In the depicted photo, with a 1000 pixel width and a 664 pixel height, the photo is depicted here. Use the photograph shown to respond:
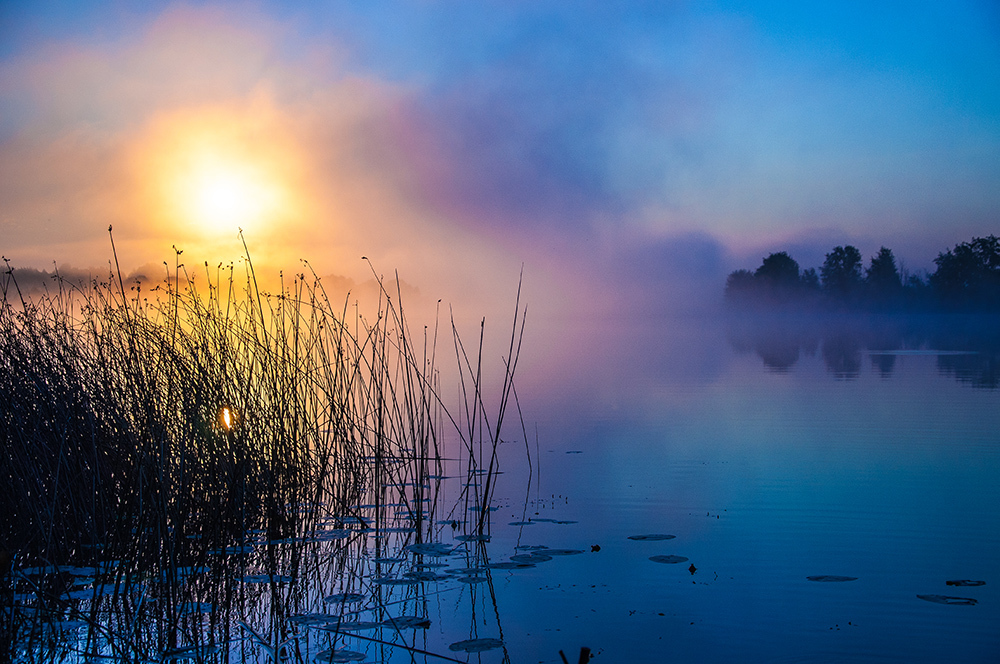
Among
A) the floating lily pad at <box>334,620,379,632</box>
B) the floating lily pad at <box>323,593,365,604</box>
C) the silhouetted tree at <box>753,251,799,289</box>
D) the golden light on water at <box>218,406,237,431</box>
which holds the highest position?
the silhouetted tree at <box>753,251,799,289</box>

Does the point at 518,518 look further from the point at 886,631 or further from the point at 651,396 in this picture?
the point at 651,396

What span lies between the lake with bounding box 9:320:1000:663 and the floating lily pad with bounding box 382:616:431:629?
10 mm

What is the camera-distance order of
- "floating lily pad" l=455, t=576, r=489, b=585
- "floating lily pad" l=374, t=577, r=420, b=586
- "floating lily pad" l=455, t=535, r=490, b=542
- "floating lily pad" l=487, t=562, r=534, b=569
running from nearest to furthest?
1. "floating lily pad" l=374, t=577, r=420, b=586
2. "floating lily pad" l=455, t=576, r=489, b=585
3. "floating lily pad" l=487, t=562, r=534, b=569
4. "floating lily pad" l=455, t=535, r=490, b=542

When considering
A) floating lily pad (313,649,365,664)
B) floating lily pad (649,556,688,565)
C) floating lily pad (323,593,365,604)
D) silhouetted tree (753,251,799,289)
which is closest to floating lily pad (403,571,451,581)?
floating lily pad (323,593,365,604)

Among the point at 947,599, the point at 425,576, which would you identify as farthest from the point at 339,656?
the point at 947,599

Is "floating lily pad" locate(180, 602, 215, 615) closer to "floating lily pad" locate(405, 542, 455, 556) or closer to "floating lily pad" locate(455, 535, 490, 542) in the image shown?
"floating lily pad" locate(405, 542, 455, 556)

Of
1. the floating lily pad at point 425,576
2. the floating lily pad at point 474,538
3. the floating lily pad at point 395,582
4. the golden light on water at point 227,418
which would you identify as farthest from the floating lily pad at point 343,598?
the golden light on water at point 227,418

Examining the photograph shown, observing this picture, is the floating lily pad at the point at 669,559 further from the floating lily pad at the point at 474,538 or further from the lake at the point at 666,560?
the floating lily pad at the point at 474,538

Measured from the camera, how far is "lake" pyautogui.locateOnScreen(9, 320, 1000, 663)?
3.06 metres

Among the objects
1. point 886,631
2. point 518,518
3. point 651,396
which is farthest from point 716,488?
point 651,396

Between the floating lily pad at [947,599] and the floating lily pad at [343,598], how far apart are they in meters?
2.58

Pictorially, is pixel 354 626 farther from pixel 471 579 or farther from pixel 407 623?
pixel 471 579

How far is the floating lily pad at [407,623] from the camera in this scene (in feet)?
9.91

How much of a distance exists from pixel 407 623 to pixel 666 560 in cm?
157
